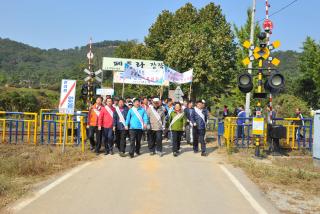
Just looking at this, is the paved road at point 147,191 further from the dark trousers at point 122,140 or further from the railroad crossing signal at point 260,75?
the railroad crossing signal at point 260,75

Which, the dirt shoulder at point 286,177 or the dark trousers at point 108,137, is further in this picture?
the dark trousers at point 108,137

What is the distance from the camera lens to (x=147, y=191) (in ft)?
26.7

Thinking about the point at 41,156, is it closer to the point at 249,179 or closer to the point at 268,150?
the point at 249,179

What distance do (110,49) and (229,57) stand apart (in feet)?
366

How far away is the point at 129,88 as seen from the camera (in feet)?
169

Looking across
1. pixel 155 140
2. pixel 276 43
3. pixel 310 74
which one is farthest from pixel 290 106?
pixel 155 140

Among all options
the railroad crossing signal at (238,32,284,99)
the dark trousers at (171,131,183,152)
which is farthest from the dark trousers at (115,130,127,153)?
the railroad crossing signal at (238,32,284,99)

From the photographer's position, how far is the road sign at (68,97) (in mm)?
13047

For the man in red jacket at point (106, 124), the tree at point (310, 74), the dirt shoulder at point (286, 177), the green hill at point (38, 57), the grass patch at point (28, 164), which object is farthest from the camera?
the green hill at point (38, 57)

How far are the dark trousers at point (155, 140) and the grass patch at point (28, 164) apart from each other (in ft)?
6.93

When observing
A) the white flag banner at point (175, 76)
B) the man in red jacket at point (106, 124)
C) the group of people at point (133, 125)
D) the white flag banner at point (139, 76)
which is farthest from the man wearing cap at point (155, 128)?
the white flag banner at point (139, 76)

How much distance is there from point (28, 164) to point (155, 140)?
5096 millimetres

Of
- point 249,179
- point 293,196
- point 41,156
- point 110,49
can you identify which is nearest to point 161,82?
point 41,156

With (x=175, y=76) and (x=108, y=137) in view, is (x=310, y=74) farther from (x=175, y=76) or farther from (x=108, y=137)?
(x=108, y=137)
